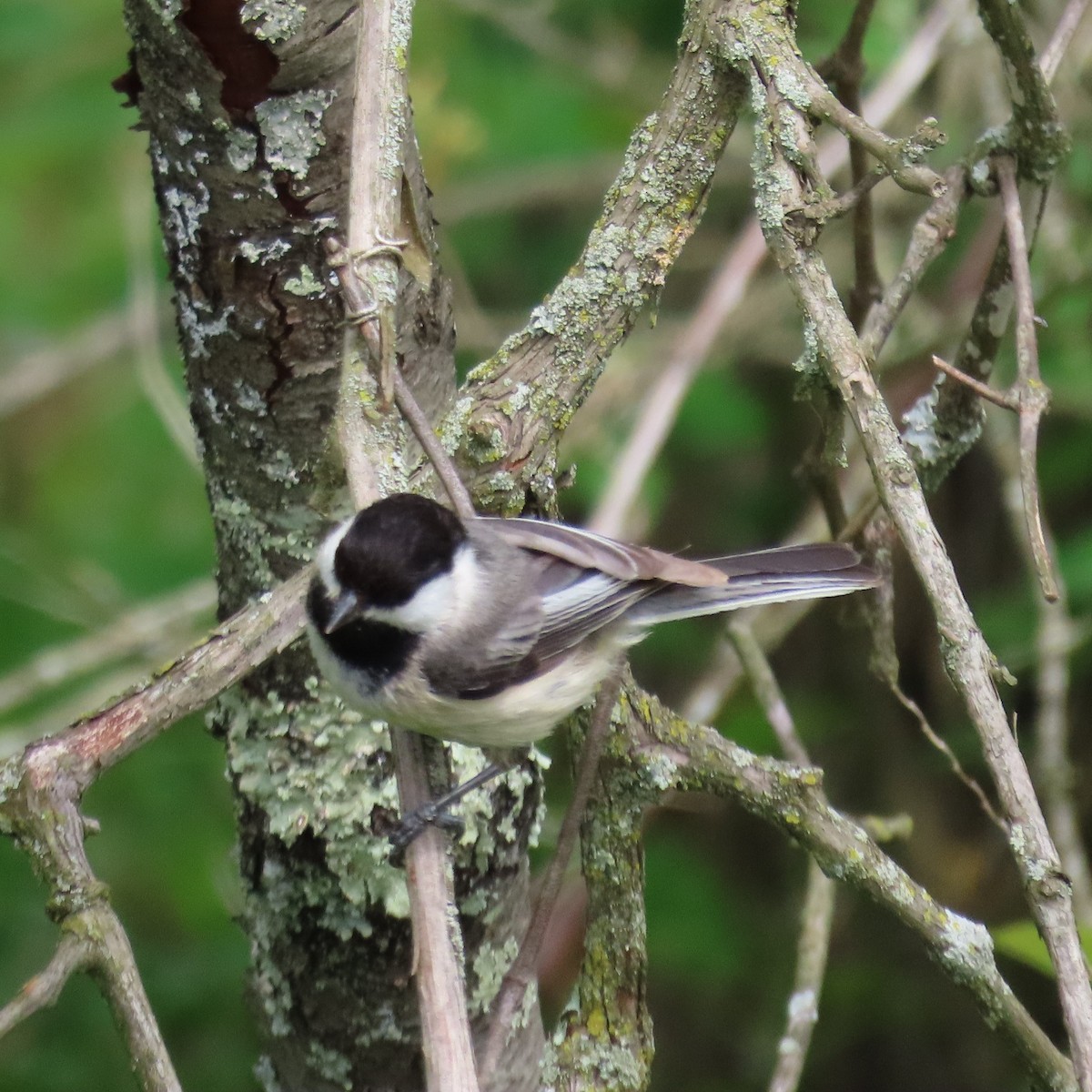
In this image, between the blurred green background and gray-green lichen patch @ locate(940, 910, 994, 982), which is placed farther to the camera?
the blurred green background

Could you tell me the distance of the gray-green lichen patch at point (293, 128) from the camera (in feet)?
5.82

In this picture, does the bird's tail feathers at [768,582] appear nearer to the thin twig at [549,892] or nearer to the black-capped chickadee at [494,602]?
the black-capped chickadee at [494,602]

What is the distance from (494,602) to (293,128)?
2.62ft

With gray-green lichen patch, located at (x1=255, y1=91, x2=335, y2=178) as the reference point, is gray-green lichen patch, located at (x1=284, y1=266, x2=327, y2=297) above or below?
below

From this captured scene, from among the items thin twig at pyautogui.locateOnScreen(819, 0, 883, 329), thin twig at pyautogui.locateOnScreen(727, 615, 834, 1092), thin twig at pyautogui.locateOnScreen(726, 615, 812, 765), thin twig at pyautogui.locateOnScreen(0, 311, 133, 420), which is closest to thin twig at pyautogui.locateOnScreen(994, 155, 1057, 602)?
thin twig at pyautogui.locateOnScreen(819, 0, 883, 329)

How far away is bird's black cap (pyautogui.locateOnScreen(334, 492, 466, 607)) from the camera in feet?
5.61

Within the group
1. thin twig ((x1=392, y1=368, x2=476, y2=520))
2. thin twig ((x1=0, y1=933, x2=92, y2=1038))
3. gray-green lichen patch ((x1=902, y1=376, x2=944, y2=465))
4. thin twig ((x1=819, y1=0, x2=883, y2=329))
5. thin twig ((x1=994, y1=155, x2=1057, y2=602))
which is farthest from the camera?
thin twig ((x1=819, y1=0, x2=883, y2=329))

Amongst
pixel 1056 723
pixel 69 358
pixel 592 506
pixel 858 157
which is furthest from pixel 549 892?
pixel 69 358

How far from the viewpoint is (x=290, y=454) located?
1907 mm

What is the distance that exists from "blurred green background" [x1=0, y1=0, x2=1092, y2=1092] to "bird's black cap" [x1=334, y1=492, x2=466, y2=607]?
1.46 metres

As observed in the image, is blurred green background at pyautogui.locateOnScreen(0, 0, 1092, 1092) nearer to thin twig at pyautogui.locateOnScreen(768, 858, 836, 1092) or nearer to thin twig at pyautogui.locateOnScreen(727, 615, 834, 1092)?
thin twig at pyautogui.locateOnScreen(727, 615, 834, 1092)

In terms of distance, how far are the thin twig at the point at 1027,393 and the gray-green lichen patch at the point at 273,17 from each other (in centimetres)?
100

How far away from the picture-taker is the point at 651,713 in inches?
73.5

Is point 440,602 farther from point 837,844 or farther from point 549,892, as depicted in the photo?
point 837,844
